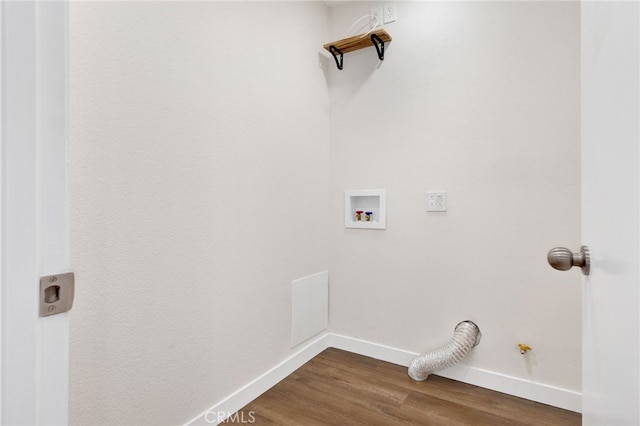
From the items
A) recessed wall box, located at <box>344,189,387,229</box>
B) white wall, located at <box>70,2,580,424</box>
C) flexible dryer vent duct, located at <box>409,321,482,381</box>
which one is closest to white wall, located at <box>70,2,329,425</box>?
white wall, located at <box>70,2,580,424</box>

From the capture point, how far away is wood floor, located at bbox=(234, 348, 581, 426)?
4.78 feet

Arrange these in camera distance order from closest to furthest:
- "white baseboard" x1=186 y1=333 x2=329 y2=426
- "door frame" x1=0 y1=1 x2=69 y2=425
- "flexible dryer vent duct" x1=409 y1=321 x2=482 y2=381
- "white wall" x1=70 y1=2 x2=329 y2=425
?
"door frame" x1=0 y1=1 x2=69 y2=425
"white wall" x1=70 y1=2 x2=329 y2=425
"white baseboard" x1=186 y1=333 x2=329 y2=426
"flexible dryer vent duct" x1=409 y1=321 x2=482 y2=381

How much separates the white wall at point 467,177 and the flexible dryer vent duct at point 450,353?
74mm

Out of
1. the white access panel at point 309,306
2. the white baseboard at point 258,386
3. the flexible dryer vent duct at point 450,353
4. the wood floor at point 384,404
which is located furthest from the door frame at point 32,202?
the flexible dryer vent duct at point 450,353

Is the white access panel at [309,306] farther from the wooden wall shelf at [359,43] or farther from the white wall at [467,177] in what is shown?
the wooden wall shelf at [359,43]

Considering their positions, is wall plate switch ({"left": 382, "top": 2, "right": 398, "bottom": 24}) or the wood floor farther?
wall plate switch ({"left": 382, "top": 2, "right": 398, "bottom": 24})

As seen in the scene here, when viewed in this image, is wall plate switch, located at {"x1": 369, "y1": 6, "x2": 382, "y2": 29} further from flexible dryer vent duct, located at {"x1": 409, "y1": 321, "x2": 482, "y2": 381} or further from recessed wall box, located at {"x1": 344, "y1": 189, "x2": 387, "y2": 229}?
flexible dryer vent duct, located at {"x1": 409, "y1": 321, "x2": 482, "y2": 381}

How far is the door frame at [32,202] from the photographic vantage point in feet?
1.38

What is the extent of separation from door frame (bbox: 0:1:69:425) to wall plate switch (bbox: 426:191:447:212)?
1.76 metres

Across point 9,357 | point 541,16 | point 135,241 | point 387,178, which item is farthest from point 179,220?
point 541,16

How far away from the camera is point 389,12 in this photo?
6.63 feet

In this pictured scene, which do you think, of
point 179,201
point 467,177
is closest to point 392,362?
point 467,177

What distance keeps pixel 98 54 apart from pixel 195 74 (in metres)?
0.37

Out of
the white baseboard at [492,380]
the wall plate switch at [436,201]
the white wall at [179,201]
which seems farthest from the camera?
the wall plate switch at [436,201]
